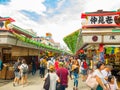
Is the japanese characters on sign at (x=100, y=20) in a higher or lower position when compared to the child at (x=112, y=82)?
higher

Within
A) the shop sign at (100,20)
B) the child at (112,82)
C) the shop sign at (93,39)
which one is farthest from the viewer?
the shop sign at (93,39)

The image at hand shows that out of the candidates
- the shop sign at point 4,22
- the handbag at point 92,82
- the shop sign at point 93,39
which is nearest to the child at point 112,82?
the handbag at point 92,82

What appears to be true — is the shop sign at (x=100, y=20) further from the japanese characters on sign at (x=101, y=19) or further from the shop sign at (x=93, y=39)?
the shop sign at (x=93, y=39)

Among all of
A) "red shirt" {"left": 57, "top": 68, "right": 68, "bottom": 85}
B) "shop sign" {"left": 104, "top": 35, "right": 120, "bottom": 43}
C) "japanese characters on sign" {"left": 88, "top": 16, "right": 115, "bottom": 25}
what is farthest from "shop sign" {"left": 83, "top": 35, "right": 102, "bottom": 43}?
"red shirt" {"left": 57, "top": 68, "right": 68, "bottom": 85}

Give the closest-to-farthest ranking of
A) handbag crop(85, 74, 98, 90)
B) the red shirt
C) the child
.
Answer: handbag crop(85, 74, 98, 90), the child, the red shirt

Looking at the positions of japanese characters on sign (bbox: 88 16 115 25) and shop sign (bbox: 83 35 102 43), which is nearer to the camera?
japanese characters on sign (bbox: 88 16 115 25)

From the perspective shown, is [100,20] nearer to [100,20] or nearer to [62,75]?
[100,20]

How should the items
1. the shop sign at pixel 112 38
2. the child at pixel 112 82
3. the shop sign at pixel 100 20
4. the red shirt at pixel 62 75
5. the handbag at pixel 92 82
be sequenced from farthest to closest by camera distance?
the shop sign at pixel 112 38, the shop sign at pixel 100 20, the red shirt at pixel 62 75, the child at pixel 112 82, the handbag at pixel 92 82

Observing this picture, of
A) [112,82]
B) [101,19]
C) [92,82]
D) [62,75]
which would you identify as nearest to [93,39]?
[101,19]

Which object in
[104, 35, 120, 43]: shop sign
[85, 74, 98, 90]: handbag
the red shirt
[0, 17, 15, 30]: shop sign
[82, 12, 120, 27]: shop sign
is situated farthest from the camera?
[0, 17, 15, 30]: shop sign

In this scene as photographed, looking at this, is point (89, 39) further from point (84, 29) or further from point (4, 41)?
point (4, 41)

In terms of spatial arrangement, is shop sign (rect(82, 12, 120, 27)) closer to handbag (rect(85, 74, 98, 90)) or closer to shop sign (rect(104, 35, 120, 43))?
shop sign (rect(104, 35, 120, 43))

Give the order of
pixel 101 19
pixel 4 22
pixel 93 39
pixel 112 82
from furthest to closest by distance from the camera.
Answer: pixel 4 22 < pixel 93 39 < pixel 101 19 < pixel 112 82

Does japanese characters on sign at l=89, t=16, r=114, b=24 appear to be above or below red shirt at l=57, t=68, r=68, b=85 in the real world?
above
